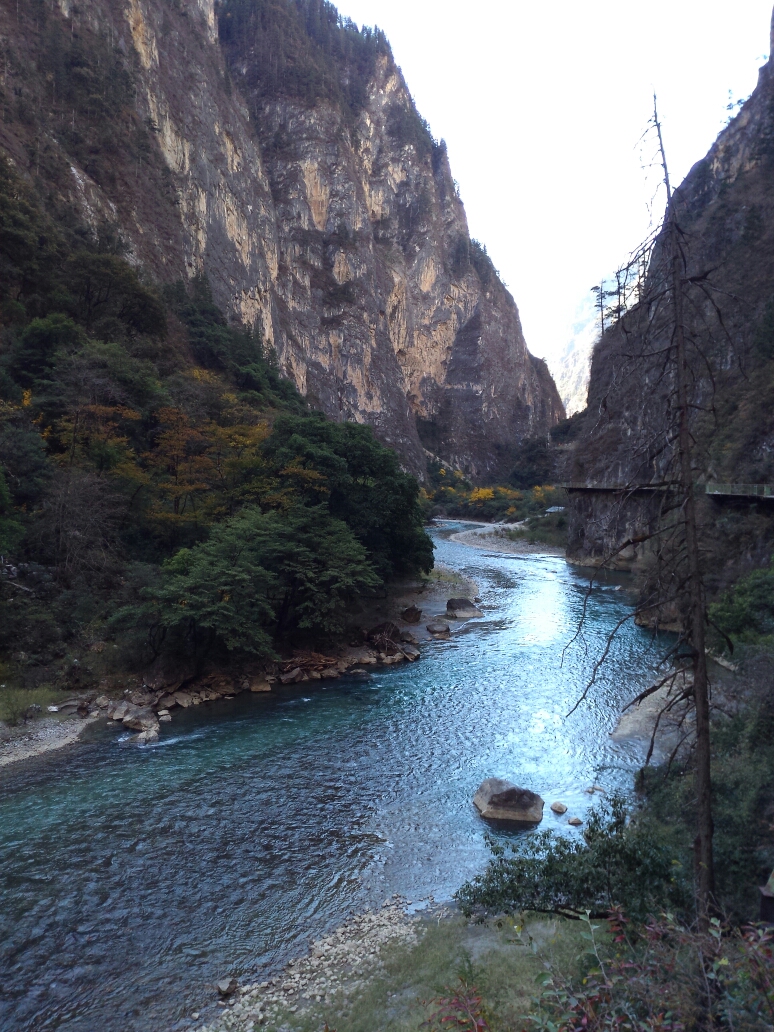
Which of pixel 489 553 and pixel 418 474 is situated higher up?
pixel 418 474

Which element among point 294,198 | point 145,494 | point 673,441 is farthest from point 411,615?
point 294,198

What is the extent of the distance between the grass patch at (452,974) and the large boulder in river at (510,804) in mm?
2831

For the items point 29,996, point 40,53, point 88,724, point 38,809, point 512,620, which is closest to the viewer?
point 29,996

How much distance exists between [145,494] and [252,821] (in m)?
14.7

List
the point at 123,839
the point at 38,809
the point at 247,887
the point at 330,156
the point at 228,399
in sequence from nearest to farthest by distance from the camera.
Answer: the point at 247,887 < the point at 123,839 < the point at 38,809 < the point at 228,399 < the point at 330,156

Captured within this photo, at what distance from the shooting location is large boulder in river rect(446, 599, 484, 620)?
2628 centimetres

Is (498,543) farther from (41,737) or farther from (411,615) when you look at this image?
(41,737)

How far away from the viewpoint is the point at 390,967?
282 inches

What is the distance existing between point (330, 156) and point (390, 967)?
84708 millimetres

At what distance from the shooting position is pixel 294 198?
72.2 m

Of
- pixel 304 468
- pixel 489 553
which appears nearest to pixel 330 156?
pixel 489 553

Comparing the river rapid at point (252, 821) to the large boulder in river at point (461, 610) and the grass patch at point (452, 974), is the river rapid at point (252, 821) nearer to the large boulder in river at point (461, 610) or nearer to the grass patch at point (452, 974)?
the grass patch at point (452, 974)

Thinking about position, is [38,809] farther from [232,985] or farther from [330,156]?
[330,156]

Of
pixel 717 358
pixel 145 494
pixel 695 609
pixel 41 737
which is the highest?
pixel 717 358
